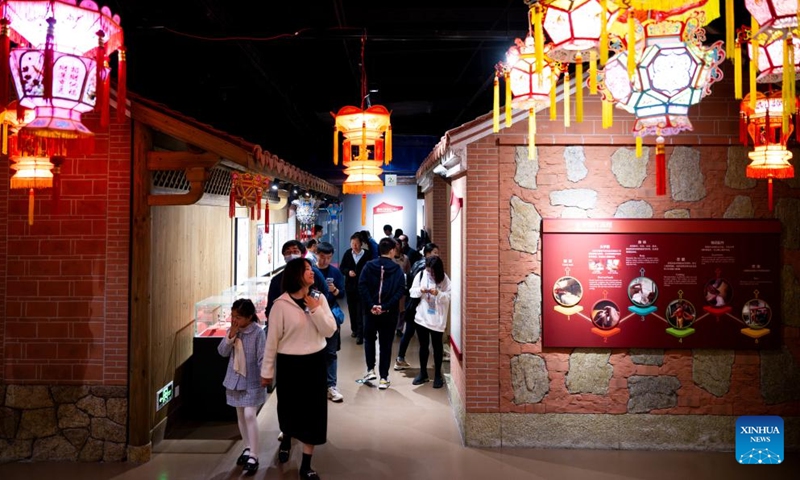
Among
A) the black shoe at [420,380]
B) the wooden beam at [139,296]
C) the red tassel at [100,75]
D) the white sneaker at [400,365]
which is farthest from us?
the white sneaker at [400,365]

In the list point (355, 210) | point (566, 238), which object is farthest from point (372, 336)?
point (355, 210)

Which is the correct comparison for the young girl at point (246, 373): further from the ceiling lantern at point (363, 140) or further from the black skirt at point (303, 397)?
the ceiling lantern at point (363, 140)

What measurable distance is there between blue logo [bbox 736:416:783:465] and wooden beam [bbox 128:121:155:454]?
218 inches

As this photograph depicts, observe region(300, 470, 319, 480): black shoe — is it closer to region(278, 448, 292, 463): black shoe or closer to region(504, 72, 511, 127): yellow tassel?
region(278, 448, 292, 463): black shoe

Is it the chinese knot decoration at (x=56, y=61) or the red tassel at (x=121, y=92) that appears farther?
the red tassel at (x=121, y=92)

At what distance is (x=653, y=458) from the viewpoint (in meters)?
6.02

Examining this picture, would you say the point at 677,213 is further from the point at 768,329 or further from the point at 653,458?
the point at 653,458

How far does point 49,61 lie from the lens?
3424 millimetres

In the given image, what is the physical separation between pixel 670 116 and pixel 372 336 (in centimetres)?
574

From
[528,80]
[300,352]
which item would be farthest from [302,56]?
[300,352]

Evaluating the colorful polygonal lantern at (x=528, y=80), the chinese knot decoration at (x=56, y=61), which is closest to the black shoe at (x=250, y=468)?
the chinese knot decoration at (x=56, y=61)

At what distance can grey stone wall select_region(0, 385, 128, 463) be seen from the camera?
5.79 metres

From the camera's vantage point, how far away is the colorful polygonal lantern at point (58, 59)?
348cm

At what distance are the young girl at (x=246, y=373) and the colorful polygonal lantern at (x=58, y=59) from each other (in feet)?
8.46
